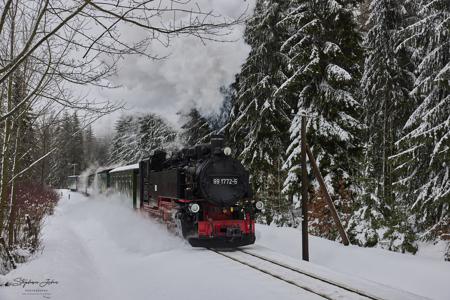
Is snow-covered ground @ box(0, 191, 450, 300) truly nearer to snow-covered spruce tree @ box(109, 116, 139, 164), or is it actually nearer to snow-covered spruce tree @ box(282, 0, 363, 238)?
snow-covered spruce tree @ box(282, 0, 363, 238)

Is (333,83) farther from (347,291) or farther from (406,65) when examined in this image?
(347,291)

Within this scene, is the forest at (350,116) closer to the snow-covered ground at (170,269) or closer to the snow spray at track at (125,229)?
the snow-covered ground at (170,269)

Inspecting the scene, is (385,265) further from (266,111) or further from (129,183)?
(129,183)

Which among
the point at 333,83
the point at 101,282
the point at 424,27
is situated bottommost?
the point at 101,282

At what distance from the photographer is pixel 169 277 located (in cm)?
869

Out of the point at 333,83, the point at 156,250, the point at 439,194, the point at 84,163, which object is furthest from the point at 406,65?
the point at 84,163

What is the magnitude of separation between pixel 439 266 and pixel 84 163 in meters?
72.2

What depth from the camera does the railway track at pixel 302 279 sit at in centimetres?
715

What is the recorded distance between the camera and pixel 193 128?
67.6 ft

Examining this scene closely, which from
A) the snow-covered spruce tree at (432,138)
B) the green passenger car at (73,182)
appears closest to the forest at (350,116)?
the snow-covered spruce tree at (432,138)

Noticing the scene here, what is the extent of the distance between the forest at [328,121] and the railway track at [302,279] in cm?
403

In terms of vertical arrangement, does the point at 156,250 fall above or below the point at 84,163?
below

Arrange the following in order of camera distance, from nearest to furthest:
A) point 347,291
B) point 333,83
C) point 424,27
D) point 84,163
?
1. point 347,291
2. point 424,27
3. point 333,83
4. point 84,163

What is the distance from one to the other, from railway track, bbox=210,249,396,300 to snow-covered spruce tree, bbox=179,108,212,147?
10.1 m
